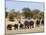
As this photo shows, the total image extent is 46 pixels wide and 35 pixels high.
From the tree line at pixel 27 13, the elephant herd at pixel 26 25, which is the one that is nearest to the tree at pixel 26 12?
the tree line at pixel 27 13

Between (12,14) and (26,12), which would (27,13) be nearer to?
(26,12)

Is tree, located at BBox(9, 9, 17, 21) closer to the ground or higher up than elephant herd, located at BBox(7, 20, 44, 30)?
higher up

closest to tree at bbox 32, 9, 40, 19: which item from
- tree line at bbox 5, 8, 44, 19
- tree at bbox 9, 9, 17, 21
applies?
tree line at bbox 5, 8, 44, 19

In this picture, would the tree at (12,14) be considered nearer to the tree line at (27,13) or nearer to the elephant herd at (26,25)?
the tree line at (27,13)

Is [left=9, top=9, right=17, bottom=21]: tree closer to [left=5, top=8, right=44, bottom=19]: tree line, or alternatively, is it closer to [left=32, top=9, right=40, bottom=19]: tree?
[left=5, top=8, right=44, bottom=19]: tree line

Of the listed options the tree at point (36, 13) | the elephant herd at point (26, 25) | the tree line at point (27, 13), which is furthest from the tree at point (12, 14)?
the tree at point (36, 13)

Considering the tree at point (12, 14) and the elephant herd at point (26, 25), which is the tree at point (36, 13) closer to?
the elephant herd at point (26, 25)

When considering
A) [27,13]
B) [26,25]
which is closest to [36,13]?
[27,13]

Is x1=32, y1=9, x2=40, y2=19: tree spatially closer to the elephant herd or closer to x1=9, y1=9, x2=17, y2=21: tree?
the elephant herd

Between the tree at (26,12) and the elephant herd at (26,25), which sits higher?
the tree at (26,12)

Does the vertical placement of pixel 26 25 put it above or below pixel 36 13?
below
